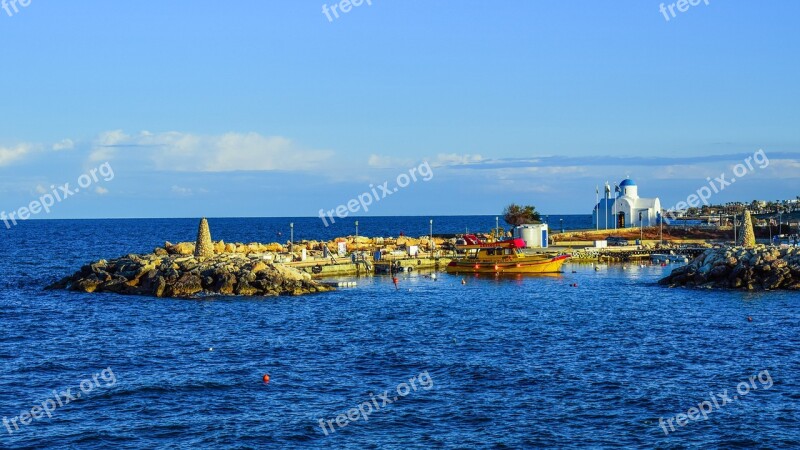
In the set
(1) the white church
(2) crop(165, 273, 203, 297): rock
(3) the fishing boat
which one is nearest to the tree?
(1) the white church

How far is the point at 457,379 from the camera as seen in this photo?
30156mm

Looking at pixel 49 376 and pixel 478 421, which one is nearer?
pixel 478 421

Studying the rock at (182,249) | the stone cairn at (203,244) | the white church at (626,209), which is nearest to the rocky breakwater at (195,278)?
the stone cairn at (203,244)

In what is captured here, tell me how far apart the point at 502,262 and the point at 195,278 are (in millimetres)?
28300

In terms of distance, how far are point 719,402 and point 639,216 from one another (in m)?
85.7

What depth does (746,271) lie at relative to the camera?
58.1m

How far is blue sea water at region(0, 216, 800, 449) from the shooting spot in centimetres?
2402

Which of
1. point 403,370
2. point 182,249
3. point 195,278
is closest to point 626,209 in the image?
point 182,249

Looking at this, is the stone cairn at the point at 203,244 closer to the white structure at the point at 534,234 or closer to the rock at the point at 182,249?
the rock at the point at 182,249

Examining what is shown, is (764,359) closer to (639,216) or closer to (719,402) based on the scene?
(719,402)

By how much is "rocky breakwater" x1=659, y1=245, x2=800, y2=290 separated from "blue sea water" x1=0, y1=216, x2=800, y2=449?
13.6 ft

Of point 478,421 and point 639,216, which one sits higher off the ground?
point 639,216

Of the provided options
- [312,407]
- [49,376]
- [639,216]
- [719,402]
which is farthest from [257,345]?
[639,216]

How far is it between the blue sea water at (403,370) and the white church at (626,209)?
2213 inches
